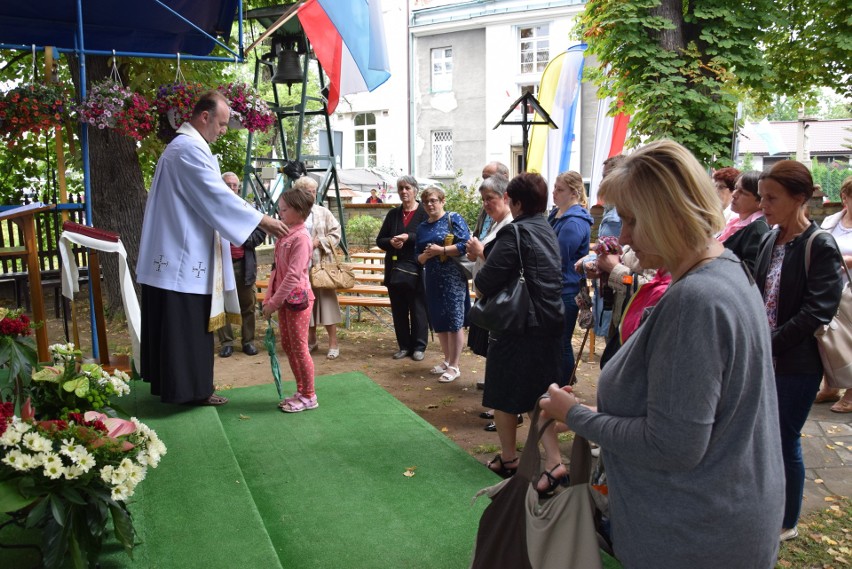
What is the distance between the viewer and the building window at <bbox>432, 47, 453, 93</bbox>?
2927cm

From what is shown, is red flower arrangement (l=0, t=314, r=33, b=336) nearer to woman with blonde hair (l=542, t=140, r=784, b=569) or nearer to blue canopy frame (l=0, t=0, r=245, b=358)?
blue canopy frame (l=0, t=0, r=245, b=358)

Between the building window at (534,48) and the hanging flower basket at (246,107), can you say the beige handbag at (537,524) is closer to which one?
the hanging flower basket at (246,107)

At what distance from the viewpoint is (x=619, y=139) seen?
1074cm

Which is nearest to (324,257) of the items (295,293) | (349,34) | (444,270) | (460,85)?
(444,270)

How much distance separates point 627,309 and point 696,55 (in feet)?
20.9

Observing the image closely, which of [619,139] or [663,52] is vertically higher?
[663,52]

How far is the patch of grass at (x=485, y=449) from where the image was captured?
4.65 m

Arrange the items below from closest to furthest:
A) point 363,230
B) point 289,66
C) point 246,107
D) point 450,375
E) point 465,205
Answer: point 246,107 → point 450,375 → point 289,66 → point 465,205 → point 363,230

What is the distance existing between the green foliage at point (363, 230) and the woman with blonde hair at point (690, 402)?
1570 cm

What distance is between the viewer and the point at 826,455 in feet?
15.4

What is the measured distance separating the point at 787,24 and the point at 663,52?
1.66 meters

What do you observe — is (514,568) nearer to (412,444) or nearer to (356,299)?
(412,444)

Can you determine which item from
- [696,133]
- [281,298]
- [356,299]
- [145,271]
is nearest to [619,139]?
[696,133]

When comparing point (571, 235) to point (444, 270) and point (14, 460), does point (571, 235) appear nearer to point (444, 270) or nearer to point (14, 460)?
point (444, 270)
